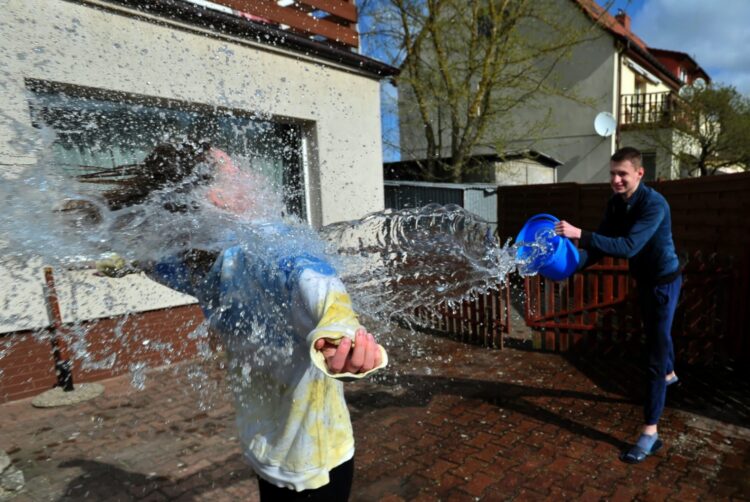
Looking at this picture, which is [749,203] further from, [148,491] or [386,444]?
[148,491]

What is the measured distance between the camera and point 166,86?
17.3ft

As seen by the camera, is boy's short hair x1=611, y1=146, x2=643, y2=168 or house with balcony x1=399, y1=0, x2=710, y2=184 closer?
boy's short hair x1=611, y1=146, x2=643, y2=168

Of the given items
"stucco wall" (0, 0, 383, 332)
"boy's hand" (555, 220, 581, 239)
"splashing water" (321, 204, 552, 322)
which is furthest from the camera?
"stucco wall" (0, 0, 383, 332)

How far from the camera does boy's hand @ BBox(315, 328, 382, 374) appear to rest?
3.63 ft

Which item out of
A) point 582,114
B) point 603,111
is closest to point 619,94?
point 603,111

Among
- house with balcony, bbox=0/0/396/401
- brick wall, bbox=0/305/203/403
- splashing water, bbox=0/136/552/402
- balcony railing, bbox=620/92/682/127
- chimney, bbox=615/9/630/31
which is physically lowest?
brick wall, bbox=0/305/203/403

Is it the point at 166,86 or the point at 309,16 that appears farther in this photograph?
A: the point at 309,16

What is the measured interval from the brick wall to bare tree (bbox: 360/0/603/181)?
36.6ft

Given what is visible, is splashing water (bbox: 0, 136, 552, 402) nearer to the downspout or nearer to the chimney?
the downspout

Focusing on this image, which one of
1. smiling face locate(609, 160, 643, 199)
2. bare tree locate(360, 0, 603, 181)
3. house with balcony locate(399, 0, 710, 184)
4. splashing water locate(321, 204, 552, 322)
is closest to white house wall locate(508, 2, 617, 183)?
house with balcony locate(399, 0, 710, 184)

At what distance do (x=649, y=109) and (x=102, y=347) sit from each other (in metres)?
Answer: 26.1

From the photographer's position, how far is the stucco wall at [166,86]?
4293mm

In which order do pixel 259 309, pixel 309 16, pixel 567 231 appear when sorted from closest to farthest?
pixel 259 309 < pixel 567 231 < pixel 309 16

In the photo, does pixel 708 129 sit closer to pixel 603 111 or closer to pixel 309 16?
pixel 603 111
